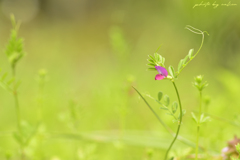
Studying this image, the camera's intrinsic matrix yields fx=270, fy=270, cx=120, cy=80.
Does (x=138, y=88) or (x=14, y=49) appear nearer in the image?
(x=14, y=49)

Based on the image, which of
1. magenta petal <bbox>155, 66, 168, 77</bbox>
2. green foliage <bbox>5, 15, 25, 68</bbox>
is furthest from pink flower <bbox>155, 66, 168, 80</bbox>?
green foliage <bbox>5, 15, 25, 68</bbox>

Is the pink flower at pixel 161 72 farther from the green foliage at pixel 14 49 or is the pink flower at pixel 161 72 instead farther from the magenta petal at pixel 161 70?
the green foliage at pixel 14 49

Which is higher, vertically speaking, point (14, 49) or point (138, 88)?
point (14, 49)

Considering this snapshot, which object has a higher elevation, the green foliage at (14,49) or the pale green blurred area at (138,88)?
the green foliage at (14,49)

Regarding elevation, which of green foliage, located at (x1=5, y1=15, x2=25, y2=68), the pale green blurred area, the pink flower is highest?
the pink flower

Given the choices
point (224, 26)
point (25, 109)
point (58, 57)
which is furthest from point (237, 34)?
point (58, 57)

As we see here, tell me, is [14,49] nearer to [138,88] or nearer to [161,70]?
[161,70]

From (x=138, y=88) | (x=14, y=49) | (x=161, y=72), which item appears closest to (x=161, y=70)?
(x=161, y=72)

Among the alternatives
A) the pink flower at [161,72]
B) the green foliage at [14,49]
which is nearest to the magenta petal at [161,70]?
the pink flower at [161,72]

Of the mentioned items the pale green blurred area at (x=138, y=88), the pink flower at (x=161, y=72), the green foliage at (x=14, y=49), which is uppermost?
the pink flower at (x=161, y=72)

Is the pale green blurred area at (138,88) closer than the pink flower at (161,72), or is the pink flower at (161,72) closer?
the pink flower at (161,72)

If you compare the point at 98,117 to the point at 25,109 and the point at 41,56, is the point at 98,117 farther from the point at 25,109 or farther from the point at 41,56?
the point at 41,56

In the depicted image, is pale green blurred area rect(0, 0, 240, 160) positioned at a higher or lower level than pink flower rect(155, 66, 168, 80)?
lower

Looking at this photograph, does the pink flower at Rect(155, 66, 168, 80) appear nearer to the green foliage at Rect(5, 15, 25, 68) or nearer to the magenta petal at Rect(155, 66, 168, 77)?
the magenta petal at Rect(155, 66, 168, 77)
